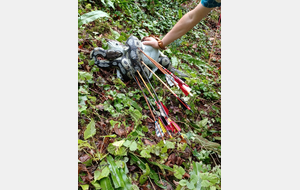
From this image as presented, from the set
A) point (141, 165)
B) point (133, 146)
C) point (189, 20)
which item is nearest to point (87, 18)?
point (189, 20)

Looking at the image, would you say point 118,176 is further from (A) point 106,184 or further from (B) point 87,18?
(B) point 87,18

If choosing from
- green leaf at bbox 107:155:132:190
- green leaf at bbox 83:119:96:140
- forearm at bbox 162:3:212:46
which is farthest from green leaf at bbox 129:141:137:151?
forearm at bbox 162:3:212:46

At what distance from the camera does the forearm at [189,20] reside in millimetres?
1689

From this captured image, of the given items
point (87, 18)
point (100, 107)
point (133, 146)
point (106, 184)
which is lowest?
point (106, 184)

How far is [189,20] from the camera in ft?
6.02

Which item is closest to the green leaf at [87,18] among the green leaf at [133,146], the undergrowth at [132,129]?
the undergrowth at [132,129]

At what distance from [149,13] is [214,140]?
249 cm

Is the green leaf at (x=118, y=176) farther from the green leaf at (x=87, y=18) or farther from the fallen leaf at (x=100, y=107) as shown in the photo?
the green leaf at (x=87, y=18)

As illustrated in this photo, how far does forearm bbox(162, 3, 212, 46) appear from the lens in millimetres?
1689

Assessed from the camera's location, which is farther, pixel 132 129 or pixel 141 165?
pixel 132 129

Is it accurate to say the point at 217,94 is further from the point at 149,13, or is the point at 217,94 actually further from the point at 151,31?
the point at 149,13

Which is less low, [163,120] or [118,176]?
[163,120]

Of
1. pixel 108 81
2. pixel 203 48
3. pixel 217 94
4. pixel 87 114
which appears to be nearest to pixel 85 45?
pixel 108 81

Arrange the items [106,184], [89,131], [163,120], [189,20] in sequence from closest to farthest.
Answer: [106,184] < [89,131] < [163,120] < [189,20]
